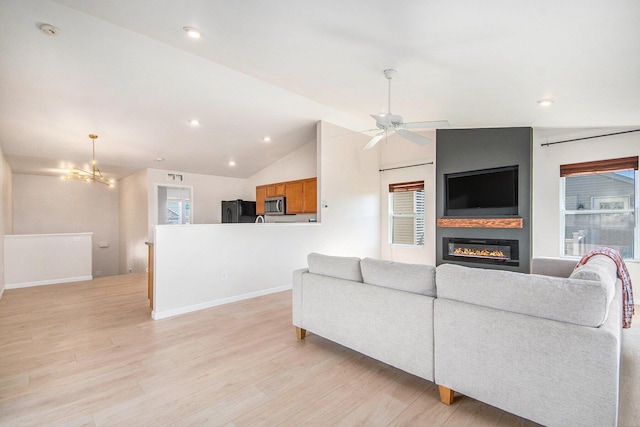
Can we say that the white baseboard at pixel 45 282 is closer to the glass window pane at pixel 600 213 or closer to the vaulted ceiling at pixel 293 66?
the vaulted ceiling at pixel 293 66

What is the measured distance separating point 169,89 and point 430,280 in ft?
12.3

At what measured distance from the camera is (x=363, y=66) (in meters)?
3.21

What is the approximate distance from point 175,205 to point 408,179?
5.33 meters

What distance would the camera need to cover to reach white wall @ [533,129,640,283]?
448 cm

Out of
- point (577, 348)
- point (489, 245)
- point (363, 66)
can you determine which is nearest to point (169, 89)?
point (363, 66)

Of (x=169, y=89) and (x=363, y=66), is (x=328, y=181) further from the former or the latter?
(x=169, y=89)

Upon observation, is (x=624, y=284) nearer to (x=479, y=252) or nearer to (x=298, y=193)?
(x=479, y=252)

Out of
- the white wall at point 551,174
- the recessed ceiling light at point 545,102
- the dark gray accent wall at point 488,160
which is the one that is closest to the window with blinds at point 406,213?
the dark gray accent wall at point 488,160

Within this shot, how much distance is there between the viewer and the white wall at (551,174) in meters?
4.48

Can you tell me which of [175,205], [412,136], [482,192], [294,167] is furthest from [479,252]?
[175,205]

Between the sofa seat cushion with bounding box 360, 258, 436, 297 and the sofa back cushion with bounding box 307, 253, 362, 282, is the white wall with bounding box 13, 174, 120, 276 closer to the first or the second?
the sofa back cushion with bounding box 307, 253, 362, 282

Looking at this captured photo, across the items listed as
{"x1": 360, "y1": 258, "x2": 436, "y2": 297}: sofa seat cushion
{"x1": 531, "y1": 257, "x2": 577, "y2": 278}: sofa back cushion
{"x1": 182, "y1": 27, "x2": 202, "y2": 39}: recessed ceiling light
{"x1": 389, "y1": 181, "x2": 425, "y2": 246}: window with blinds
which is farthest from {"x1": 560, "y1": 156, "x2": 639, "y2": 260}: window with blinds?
{"x1": 182, "y1": 27, "x2": 202, "y2": 39}: recessed ceiling light

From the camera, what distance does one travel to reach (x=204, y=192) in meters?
7.25

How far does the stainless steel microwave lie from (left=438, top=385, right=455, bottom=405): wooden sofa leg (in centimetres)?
486
